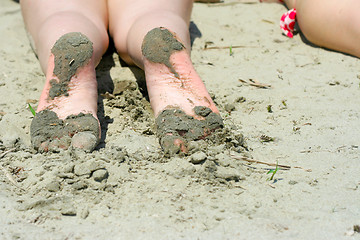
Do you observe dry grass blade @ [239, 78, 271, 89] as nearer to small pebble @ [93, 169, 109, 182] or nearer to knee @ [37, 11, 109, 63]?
knee @ [37, 11, 109, 63]

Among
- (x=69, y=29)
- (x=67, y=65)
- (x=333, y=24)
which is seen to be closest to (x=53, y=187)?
(x=67, y=65)

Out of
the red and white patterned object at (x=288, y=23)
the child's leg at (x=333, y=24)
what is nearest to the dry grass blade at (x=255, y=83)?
the child's leg at (x=333, y=24)

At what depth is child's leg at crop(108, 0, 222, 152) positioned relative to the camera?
165cm

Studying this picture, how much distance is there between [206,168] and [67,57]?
71 cm

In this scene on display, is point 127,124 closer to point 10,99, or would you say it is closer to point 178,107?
point 178,107

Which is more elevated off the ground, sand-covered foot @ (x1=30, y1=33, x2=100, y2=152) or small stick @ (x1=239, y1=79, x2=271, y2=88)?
sand-covered foot @ (x1=30, y1=33, x2=100, y2=152)

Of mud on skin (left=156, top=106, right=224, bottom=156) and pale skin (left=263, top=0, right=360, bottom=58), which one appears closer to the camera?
mud on skin (left=156, top=106, right=224, bottom=156)

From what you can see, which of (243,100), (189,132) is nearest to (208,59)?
(243,100)

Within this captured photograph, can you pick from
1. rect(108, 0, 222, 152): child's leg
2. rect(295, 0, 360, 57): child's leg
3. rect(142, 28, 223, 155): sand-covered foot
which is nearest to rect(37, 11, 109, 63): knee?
rect(108, 0, 222, 152): child's leg

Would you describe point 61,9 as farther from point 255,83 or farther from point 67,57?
point 255,83

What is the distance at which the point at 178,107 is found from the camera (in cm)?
168

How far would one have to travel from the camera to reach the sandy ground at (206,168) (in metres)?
1.26

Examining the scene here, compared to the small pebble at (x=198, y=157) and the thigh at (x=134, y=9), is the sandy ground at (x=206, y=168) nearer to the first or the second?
the small pebble at (x=198, y=157)

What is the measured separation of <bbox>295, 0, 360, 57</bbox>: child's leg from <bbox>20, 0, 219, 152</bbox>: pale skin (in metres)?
0.74
